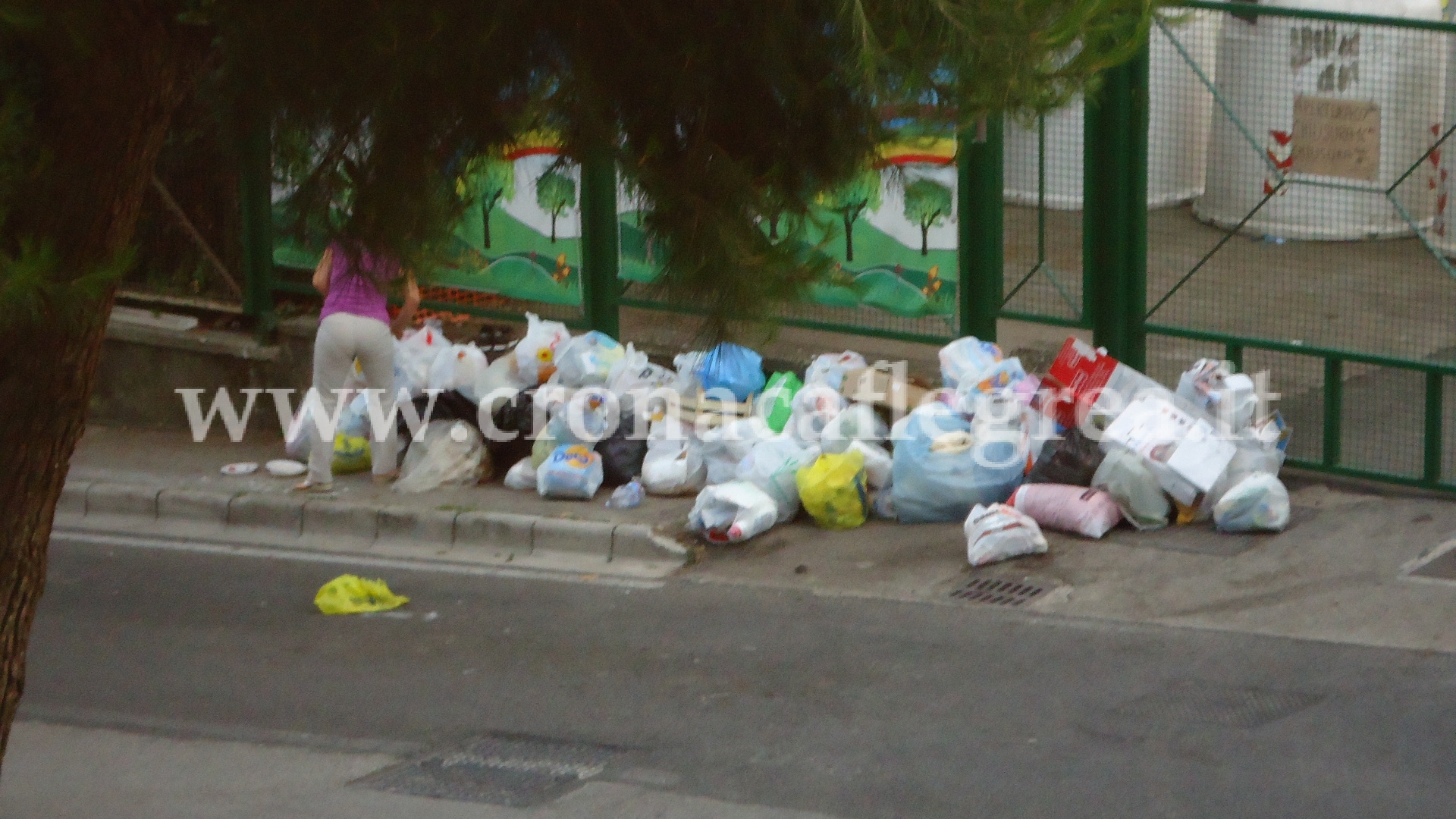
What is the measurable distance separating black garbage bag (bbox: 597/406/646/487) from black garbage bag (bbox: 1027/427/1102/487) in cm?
210

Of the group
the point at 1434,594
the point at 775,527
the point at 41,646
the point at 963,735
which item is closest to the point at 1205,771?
A: the point at 963,735

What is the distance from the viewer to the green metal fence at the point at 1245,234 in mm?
Result: 8062

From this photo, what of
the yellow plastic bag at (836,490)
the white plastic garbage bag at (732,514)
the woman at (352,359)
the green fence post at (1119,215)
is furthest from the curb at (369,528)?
the green fence post at (1119,215)

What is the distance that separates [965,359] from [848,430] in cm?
74

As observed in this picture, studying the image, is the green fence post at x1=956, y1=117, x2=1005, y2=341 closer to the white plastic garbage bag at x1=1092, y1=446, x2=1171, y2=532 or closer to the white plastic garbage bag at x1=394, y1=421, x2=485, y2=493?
the white plastic garbage bag at x1=1092, y1=446, x2=1171, y2=532

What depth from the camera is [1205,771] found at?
215 inches

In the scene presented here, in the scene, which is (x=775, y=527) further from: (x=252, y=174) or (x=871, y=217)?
(x=252, y=174)

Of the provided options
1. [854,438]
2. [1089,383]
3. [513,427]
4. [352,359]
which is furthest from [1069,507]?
[352,359]

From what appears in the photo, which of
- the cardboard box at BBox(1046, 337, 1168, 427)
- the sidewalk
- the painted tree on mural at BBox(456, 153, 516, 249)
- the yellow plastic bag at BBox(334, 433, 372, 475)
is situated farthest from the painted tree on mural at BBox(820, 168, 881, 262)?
the yellow plastic bag at BBox(334, 433, 372, 475)

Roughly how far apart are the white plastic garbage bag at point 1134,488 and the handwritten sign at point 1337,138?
1.69m

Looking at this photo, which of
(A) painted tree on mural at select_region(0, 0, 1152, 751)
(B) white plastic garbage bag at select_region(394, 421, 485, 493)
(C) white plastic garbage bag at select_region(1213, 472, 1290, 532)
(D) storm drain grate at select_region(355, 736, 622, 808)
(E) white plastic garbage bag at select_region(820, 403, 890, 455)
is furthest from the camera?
(B) white plastic garbage bag at select_region(394, 421, 485, 493)

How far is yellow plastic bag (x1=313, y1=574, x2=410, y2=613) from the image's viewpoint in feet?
25.3

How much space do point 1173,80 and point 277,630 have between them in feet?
16.5

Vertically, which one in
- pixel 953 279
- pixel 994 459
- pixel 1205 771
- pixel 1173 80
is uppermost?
pixel 1173 80
